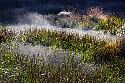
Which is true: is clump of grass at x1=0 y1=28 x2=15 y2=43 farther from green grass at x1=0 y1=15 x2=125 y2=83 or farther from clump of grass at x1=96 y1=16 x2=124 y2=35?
clump of grass at x1=96 y1=16 x2=124 y2=35

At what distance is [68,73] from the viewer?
9.51 m

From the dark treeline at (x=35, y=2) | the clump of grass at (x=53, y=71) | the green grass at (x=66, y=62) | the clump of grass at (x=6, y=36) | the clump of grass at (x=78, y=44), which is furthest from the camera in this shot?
the dark treeline at (x=35, y=2)

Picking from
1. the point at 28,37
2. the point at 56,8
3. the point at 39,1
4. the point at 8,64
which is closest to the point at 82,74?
the point at 8,64

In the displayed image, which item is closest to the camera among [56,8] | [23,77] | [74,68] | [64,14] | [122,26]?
[23,77]

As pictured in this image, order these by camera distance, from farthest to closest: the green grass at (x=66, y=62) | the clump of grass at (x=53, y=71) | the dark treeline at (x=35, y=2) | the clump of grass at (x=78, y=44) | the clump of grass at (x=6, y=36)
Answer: the dark treeline at (x=35, y=2) → the clump of grass at (x=6, y=36) → the clump of grass at (x=78, y=44) → the green grass at (x=66, y=62) → the clump of grass at (x=53, y=71)

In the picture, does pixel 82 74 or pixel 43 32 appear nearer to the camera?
pixel 82 74

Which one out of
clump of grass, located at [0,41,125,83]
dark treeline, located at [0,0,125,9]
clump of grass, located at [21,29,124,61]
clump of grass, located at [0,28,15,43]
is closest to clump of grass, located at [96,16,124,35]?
clump of grass, located at [21,29,124,61]

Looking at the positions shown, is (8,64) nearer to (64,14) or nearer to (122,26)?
(122,26)

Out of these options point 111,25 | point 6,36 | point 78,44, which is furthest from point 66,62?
point 111,25

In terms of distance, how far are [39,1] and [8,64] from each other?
1497cm

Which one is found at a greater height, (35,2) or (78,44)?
(78,44)

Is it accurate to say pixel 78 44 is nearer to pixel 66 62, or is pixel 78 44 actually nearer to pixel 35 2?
pixel 66 62

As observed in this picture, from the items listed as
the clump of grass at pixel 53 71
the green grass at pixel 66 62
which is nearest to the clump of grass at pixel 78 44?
the green grass at pixel 66 62

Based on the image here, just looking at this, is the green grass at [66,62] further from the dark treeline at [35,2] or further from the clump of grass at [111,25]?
the dark treeline at [35,2]
